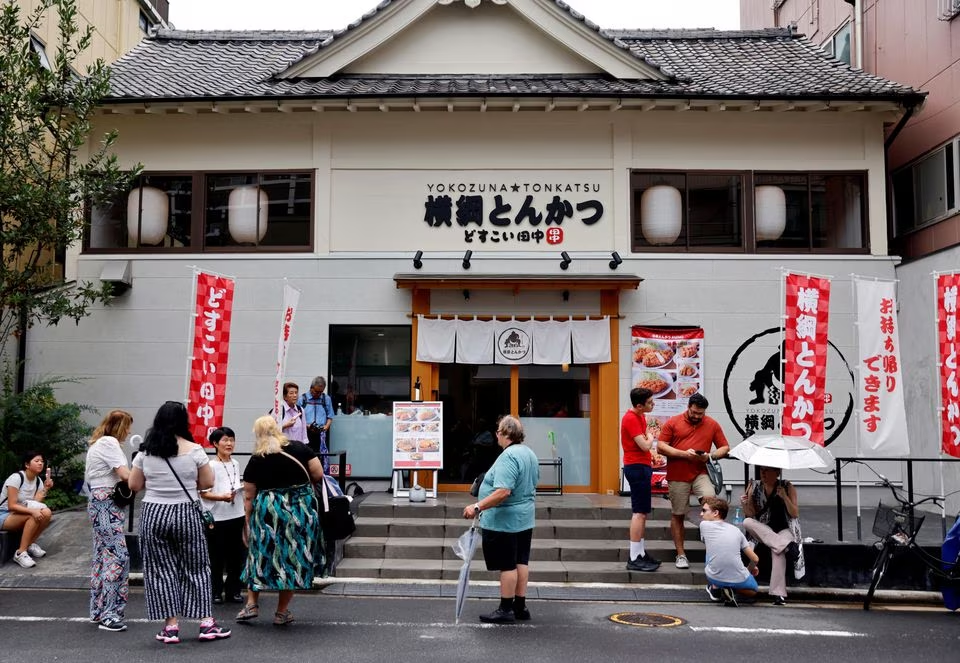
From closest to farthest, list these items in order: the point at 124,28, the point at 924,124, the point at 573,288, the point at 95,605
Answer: the point at 95,605
the point at 573,288
the point at 924,124
the point at 124,28

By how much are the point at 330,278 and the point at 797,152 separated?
8033 millimetres

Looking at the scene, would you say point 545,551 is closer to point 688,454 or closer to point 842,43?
point 688,454

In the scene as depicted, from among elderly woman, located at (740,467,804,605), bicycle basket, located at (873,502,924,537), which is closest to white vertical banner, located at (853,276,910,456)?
bicycle basket, located at (873,502,924,537)

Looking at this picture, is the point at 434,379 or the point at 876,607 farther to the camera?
the point at 434,379

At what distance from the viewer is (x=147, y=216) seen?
47.8ft

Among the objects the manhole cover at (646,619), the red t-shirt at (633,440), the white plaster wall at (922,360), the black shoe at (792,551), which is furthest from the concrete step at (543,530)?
the white plaster wall at (922,360)

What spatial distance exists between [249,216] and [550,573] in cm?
805

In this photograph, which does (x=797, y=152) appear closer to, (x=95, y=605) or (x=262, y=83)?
(x=262, y=83)

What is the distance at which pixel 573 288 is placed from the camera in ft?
44.8

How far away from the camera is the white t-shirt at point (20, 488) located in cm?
1020

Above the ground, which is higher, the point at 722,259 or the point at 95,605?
the point at 722,259

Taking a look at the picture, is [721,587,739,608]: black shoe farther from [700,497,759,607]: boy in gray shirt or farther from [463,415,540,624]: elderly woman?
[463,415,540,624]: elderly woman

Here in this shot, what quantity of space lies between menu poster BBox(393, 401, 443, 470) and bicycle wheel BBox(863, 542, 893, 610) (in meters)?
5.96

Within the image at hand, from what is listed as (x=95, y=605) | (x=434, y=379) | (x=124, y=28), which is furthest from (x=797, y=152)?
(x=124, y=28)
